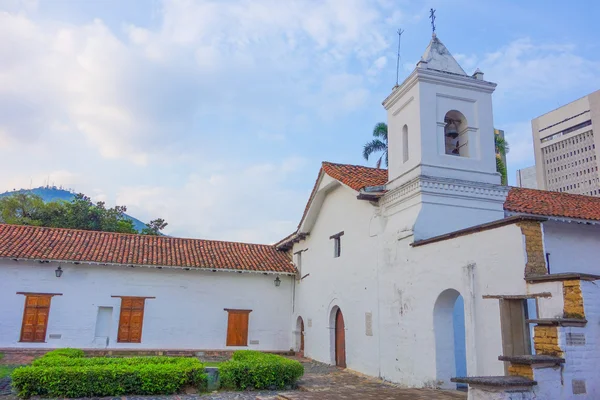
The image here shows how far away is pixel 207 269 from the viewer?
18156 millimetres

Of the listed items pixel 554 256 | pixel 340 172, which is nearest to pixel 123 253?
pixel 340 172

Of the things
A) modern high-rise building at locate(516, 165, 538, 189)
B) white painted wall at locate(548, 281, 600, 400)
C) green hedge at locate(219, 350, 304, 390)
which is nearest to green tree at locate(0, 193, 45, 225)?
A: green hedge at locate(219, 350, 304, 390)

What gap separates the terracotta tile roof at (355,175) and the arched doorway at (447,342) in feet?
13.0

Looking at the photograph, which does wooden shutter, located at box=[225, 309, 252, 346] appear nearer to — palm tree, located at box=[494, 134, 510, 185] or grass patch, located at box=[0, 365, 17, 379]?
grass patch, located at box=[0, 365, 17, 379]

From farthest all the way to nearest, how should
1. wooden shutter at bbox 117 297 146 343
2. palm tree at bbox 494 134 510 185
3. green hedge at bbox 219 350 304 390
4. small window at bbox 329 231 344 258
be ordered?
palm tree at bbox 494 134 510 185 < wooden shutter at bbox 117 297 146 343 < small window at bbox 329 231 344 258 < green hedge at bbox 219 350 304 390

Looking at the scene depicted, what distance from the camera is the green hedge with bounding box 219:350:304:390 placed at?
10281 millimetres

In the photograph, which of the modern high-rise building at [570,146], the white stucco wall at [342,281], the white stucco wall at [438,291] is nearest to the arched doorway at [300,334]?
the white stucco wall at [342,281]

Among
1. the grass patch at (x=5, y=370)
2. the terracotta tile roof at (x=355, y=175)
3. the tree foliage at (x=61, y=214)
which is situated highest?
the tree foliage at (x=61, y=214)

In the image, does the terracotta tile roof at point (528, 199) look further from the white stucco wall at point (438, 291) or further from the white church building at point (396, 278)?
the white stucco wall at point (438, 291)

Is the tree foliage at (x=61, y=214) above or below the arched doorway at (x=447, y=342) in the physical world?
above

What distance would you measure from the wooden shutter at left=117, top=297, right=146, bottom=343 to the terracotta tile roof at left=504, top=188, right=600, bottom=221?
13.5 m

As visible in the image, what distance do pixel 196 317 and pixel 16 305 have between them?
636cm

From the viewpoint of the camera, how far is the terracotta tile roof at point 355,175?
1304 cm

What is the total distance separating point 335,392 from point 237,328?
32.8ft
